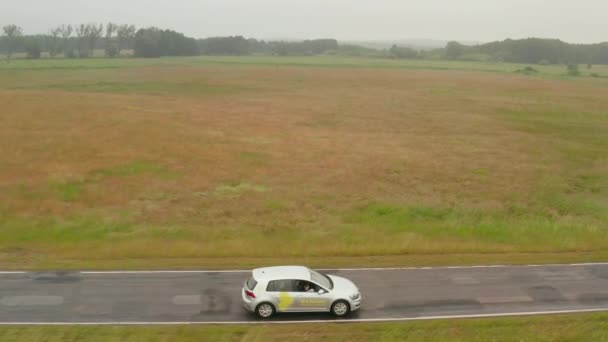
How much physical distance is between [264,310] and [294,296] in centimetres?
116

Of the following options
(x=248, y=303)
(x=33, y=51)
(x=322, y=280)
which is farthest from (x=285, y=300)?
(x=33, y=51)

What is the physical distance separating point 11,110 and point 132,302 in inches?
2189

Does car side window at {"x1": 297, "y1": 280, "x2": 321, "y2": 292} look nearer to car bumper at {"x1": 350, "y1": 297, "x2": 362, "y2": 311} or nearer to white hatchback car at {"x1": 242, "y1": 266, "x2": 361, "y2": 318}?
white hatchback car at {"x1": 242, "y1": 266, "x2": 361, "y2": 318}

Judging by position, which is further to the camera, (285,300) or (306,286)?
(306,286)

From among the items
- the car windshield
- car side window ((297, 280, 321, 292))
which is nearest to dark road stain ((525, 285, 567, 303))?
the car windshield

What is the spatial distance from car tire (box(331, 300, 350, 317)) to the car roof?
136cm

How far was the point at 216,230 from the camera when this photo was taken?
29.1 metres

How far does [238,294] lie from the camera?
21250mm

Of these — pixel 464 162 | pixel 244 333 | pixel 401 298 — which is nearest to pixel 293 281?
pixel 244 333

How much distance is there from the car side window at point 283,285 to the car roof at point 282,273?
0.17m

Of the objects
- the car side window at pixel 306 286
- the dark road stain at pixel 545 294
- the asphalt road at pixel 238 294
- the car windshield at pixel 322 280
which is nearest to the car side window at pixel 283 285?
the car side window at pixel 306 286

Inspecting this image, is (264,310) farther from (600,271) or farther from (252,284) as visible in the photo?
(600,271)

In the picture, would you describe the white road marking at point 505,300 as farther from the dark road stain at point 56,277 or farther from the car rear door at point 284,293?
the dark road stain at point 56,277

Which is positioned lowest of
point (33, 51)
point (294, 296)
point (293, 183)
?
point (293, 183)
